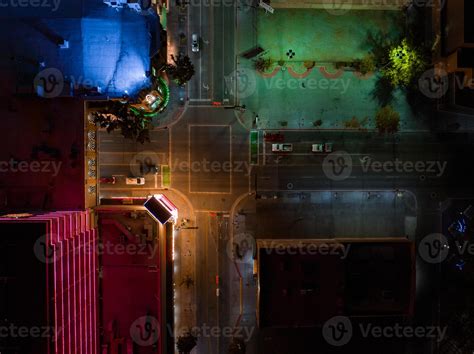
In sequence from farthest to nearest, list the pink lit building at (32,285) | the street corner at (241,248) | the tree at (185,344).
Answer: the street corner at (241,248) < the tree at (185,344) < the pink lit building at (32,285)

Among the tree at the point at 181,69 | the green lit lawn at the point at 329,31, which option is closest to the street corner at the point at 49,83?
the tree at the point at 181,69

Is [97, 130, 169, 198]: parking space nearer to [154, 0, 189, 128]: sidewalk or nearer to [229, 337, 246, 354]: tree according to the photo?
[154, 0, 189, 128]: sidewalk

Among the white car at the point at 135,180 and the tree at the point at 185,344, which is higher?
the white car at the point at 135,180

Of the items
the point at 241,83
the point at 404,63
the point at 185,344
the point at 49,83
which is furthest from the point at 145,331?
the point at 404,63

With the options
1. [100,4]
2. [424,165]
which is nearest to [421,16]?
[424,165]

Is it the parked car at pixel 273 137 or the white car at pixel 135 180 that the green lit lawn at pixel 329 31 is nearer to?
the parked car at pixel 273 137

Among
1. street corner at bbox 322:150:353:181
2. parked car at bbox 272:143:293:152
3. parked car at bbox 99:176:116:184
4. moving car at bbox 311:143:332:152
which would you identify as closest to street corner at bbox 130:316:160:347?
parked car at bbox 99:176:116:184

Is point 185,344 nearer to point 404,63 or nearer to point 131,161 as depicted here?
point 131,161
